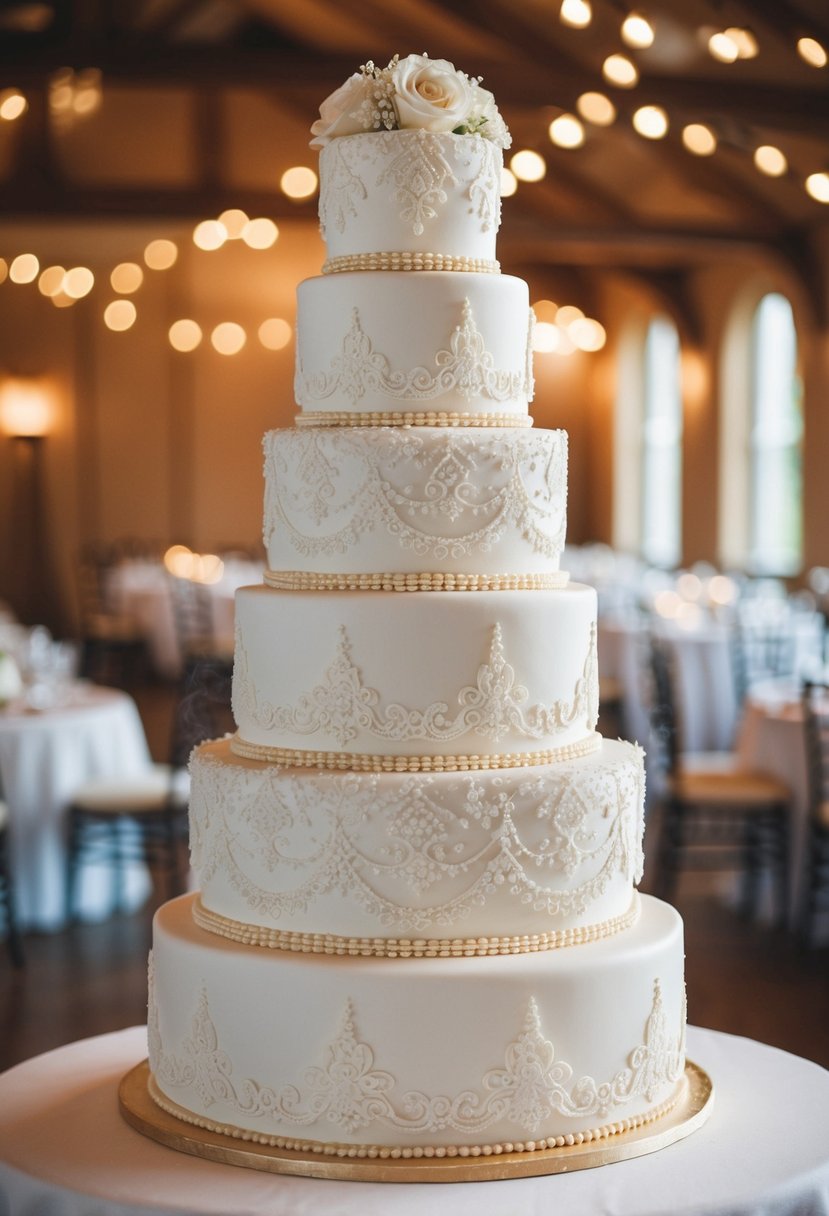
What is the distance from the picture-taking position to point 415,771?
105 inches

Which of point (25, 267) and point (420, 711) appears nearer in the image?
point (420, 711)

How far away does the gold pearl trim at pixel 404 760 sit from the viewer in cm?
268

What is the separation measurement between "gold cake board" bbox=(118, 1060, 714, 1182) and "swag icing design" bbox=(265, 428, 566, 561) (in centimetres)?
101

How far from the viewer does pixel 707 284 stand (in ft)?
46.2

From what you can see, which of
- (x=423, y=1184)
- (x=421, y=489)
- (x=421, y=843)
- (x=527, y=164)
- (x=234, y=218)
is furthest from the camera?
(x=234, y=218)

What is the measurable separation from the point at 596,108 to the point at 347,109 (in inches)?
276

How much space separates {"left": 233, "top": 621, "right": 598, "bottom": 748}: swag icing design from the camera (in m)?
2.68

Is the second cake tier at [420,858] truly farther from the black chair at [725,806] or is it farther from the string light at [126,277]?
the string light at [126,277]

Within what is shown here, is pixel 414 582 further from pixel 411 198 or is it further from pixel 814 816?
pixel 814 816

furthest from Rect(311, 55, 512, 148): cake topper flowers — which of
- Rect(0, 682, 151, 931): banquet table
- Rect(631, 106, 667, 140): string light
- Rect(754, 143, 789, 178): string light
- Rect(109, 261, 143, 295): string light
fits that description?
Rect(109, 261, 143, 295): string light

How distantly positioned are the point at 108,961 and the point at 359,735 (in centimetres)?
302


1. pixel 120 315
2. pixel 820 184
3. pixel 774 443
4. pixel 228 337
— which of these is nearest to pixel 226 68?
pixel 820 184

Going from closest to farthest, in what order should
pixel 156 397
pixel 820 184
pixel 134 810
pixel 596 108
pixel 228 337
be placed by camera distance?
pixel 134 810, pixel 820 184, pixel 596 108, pixel 228 337, pixel 156 397

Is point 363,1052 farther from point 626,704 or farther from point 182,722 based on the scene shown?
point 626,704
